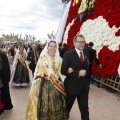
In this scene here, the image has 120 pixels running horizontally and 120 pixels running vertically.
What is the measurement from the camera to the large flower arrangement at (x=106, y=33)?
5.73 meters

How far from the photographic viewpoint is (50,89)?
3.10 meters

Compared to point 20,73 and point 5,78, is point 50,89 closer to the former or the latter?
point 5,78

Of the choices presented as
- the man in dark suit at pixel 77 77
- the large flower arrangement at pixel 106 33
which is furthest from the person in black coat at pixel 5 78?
the large flower arrangement at pixel 106 33

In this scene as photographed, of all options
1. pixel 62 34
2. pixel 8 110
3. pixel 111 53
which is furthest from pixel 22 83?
pixel 62 34

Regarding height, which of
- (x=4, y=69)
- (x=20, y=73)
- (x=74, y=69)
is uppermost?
(x=74, y=69)

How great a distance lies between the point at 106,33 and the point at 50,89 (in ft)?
13.0

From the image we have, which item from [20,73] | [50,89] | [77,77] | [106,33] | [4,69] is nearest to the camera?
[77,77]

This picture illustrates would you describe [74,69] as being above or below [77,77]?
above

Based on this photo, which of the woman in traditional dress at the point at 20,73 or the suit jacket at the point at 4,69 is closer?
the suit jacket at the point at 4,69

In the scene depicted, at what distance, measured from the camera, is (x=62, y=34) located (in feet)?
41.8

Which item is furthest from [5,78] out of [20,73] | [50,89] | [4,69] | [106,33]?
[106,33]

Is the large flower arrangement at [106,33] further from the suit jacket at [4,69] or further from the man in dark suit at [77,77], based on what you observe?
the suit jacket at [4,69]

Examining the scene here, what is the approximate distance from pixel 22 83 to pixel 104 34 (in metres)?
3.22

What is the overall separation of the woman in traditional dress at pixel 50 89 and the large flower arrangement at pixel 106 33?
2.77 meters
